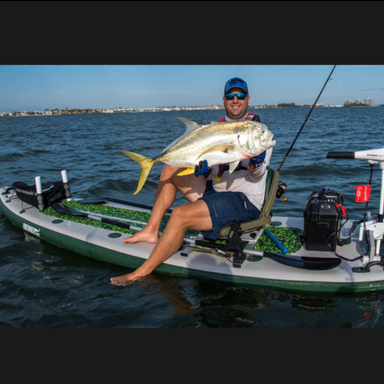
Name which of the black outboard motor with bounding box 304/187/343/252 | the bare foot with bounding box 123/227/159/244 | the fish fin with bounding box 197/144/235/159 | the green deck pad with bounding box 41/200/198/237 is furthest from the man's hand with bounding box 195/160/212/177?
the green deck pad with bounding box 41/200/198/237

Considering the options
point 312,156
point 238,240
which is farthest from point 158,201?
point 312,156

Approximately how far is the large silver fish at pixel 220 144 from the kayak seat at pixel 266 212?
1.11 meters

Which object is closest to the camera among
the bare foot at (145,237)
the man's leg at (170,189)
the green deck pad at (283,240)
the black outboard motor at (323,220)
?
the black outboard motor at (323,220)

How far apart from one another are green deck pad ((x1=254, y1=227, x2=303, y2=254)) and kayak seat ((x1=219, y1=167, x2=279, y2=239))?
0.33 meters

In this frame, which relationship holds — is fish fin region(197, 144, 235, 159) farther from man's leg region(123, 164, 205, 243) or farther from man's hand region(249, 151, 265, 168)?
man's leg region(123, 164, 205, 243)

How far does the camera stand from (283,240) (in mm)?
4977

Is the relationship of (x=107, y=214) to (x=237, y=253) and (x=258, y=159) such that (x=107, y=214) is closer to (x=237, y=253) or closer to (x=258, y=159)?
(x=237, y=253)

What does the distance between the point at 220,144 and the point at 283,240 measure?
2.06 m

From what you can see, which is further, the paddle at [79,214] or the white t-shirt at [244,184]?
the paddle at [79,214]

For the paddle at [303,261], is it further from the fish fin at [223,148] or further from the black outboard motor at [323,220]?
the fish fin at [223,148]

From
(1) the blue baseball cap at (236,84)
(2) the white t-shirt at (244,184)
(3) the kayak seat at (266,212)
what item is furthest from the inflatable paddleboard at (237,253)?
(1) the blue baseball cap at (236,84)

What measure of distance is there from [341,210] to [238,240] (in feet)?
4.52

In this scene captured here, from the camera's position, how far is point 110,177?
1212 centimetres

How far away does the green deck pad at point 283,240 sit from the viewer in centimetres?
476
